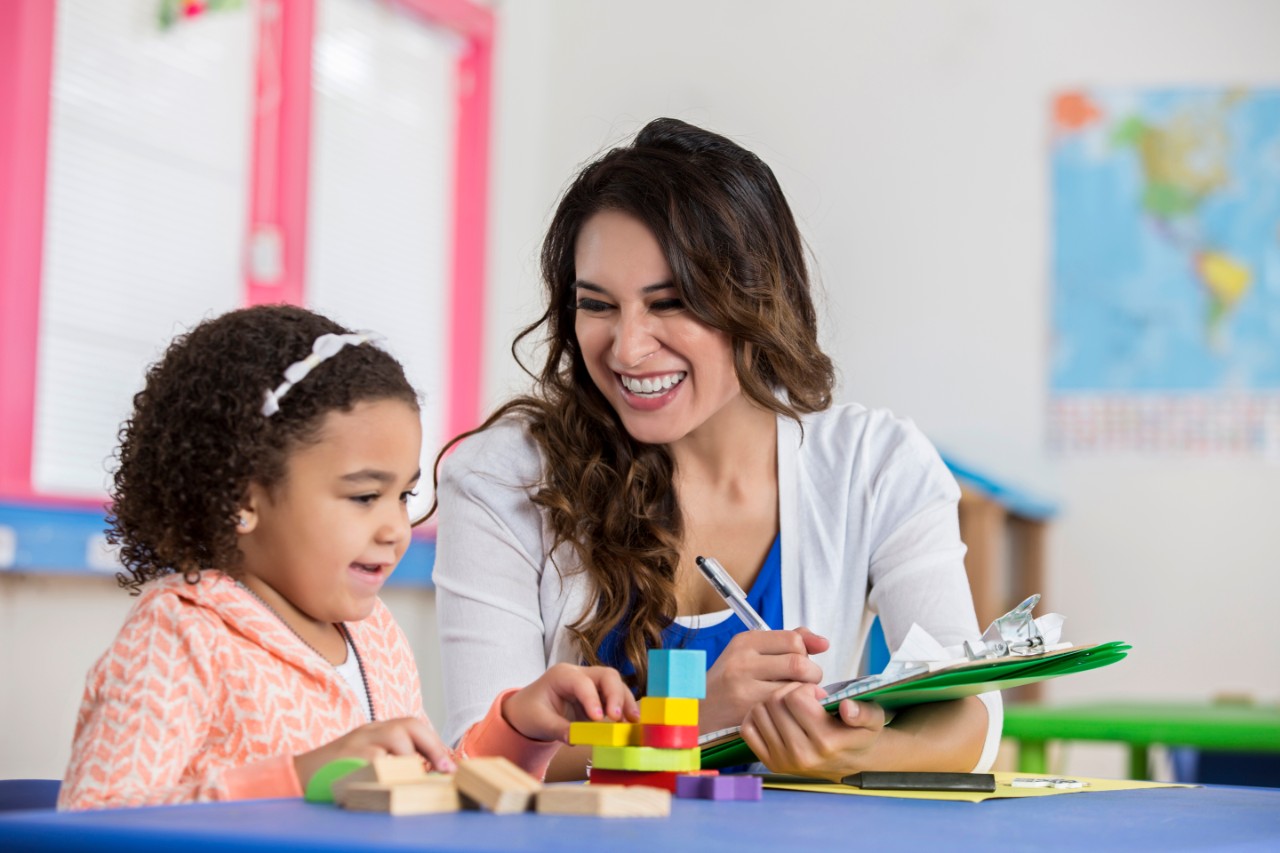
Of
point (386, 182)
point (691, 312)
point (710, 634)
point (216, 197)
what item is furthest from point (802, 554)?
point (386, 182)

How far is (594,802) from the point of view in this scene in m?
0.67

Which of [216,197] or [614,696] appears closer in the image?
[614,696]

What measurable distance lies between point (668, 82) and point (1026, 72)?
1.07m

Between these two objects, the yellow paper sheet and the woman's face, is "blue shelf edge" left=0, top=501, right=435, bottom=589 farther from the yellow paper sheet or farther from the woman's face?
the yellow paper sheet

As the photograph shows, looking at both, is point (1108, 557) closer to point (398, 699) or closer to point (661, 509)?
point (661, 509)

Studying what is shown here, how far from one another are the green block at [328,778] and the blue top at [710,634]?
2.24 ft

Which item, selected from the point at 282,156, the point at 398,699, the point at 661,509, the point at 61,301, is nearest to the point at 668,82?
the point at 282,156

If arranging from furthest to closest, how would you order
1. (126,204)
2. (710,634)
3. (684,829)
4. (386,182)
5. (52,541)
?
(386,182), (126,204), (52,541), (710,634), (684,829)

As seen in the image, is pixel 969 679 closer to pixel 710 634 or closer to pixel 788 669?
pixel 788 669

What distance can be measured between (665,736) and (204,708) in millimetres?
289

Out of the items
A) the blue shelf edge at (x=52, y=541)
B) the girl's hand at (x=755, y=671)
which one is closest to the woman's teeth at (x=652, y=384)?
the girl's hand at (x=755, y=671)

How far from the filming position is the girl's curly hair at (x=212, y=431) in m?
0.98

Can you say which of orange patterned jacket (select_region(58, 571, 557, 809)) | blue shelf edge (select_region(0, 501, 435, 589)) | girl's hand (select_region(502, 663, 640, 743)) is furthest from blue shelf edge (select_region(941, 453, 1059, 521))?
orange patterned jacket (select_region(58, 571, 557, 809))

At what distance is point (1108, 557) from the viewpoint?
13.2 ft
